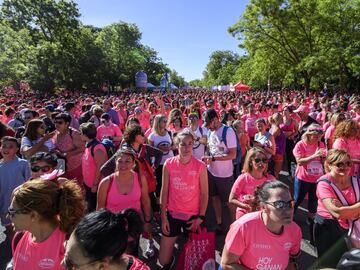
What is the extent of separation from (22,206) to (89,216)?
754 mm

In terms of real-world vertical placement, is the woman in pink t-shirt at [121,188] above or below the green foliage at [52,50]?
below

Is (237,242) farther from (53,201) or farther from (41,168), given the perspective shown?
(41,168)

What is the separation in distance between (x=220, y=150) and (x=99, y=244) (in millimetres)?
3260

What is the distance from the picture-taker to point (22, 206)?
7.66 feet

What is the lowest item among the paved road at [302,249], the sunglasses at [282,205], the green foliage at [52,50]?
the paved road at [302,249]

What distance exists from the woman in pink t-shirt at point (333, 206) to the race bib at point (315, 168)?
5.14ft

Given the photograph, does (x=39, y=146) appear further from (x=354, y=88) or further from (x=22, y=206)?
(x=354, y=88)

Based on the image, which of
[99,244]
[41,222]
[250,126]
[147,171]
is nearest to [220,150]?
[147,171]

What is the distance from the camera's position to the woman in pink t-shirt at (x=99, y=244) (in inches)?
68.9

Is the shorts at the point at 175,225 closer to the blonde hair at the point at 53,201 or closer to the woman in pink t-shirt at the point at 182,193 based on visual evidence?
the woman in pink t-shirt at the point at 182,193

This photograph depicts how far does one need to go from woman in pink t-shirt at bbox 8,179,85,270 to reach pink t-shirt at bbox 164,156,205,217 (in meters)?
1.42

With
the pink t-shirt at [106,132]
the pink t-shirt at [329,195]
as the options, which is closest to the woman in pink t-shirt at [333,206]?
the pink t-shirt at [329,195]

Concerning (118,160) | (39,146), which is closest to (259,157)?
(118,160)

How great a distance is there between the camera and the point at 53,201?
2436 mm
